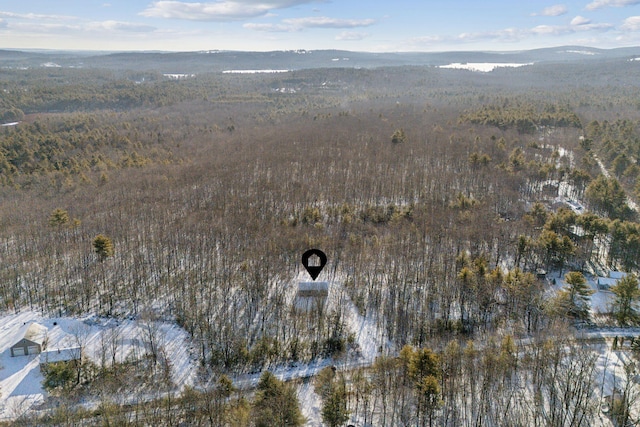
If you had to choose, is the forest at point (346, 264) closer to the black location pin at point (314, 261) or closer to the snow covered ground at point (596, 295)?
the snow covered ground at point (596, 295)

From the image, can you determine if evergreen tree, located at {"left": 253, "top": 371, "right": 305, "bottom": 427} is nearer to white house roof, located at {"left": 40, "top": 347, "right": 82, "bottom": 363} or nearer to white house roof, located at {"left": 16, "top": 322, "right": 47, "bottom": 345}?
white house roof, located at {"left": 40, "top": 347, "right": 82, "bottom": 363}

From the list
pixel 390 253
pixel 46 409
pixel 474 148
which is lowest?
pixel 46 409

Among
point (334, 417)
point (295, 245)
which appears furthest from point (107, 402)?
point (295, 245)

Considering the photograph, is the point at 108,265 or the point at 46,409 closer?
the point at 46,409

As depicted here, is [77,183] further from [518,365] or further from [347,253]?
[518,365]

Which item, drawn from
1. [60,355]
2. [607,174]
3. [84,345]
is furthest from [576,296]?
[607,174]
